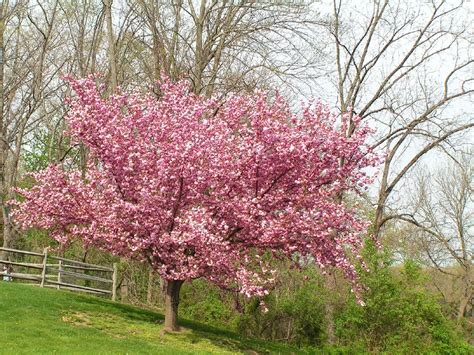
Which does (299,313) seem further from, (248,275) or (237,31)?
(237,31)

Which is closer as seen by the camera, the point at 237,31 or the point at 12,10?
the point at 237,31

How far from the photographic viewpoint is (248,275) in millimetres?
13773

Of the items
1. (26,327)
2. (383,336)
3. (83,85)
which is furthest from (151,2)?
(383,336)

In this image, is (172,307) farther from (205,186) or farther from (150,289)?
(150,289)

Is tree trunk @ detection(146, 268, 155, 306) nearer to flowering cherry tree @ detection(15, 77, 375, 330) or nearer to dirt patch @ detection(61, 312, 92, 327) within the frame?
dirt patch @ detection(61, 312, 92, 327)

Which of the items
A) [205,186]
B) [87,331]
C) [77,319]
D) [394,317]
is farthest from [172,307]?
[394,317]

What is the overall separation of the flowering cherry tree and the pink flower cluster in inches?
1.3

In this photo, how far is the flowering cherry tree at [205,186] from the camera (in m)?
13.5

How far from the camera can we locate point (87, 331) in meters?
13.7

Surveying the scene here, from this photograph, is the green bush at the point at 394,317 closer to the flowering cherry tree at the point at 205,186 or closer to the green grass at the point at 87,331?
the green grass at the point at 87,331

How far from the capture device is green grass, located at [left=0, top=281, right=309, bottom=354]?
39.4ft

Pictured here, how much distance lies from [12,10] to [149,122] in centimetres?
1455

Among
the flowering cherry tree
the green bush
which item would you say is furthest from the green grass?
the green bush

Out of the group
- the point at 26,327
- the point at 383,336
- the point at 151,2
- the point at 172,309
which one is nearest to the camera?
the point at 26,327
